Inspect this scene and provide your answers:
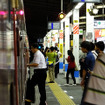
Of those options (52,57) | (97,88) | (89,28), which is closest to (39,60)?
(97,88)

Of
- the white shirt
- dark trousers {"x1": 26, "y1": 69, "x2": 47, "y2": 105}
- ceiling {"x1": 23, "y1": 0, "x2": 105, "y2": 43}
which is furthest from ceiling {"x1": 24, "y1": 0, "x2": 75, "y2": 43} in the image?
dark trousers {"x1": 26, "y1": 69, "x2": 47, "y2": 105}

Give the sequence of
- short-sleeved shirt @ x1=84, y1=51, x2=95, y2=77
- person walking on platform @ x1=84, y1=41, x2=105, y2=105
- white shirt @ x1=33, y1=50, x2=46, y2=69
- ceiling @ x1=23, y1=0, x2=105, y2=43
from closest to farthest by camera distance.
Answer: person walking on platform @ x1=84, y1=41, x2=105, y2=105 < short-sleeved shirt @ x1=84, y1=51, x2=95, y2=77 < white shirt @ x1=33, y1=50, x2=46, y2=69 < ceiling @ x1=23, y1=0, x2=105, y2=43

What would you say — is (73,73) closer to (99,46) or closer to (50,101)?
(50,101)

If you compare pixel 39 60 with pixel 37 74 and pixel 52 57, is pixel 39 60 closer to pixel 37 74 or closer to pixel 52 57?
pixel 37 74

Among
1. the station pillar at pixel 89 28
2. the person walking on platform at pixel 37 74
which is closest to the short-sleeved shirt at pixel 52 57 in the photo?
the station pillar at pixel 89 28

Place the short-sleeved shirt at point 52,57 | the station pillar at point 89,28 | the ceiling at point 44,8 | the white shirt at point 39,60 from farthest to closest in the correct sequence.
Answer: the ceiling at point 44,8 < the short-sleeved shirt at point 52,57 < the station pillar at point 89,28 < the white shirt at point 39,60

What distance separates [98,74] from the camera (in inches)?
105

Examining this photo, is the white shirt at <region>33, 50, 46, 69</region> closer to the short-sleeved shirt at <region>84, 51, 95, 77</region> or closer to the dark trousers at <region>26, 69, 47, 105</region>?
the dark trousers at <region>26, 69, 47, 105</region>

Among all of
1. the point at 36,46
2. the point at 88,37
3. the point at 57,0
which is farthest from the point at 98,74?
the point at 57,0

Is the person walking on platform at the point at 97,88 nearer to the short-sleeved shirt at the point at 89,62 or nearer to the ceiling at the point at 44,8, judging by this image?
the short-sleeved shirt at the point at 89,62

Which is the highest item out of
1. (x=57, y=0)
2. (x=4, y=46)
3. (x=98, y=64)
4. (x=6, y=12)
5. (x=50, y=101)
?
(x=57, y=0)

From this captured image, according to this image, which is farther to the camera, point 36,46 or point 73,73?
point 73,73

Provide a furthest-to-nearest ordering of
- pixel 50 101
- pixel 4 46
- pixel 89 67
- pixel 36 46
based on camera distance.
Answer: pixel 50 101 < pixel 36 46 < pixel 89 67 < pixel 4 46

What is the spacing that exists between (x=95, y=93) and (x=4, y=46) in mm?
898
